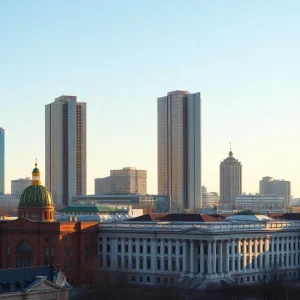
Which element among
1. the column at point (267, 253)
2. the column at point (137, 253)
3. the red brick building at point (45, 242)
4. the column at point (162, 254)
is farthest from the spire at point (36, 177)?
the column at point (267, 253)

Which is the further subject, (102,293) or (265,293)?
(265,293)

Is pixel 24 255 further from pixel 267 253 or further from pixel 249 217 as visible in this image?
pixel 249 217

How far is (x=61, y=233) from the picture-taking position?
124 meters

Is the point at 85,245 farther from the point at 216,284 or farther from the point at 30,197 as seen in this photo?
the point at 216,284

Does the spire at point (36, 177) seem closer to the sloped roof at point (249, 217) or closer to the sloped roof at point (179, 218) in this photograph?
the sloped roof at point (179, 218)

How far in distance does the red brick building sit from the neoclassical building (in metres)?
3.31

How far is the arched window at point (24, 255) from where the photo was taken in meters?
124

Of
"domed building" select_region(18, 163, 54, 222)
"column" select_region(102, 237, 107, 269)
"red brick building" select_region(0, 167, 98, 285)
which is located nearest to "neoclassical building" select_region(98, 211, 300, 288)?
"column" select_region(102, 237, 107, 269)

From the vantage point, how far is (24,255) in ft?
410

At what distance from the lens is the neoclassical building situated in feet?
395

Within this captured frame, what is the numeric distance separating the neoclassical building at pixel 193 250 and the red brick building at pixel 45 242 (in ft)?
10.9

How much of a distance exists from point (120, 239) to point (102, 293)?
29.2 m

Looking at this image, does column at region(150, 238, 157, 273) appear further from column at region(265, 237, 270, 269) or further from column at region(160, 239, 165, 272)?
column at region(265, 237, 270, 269)

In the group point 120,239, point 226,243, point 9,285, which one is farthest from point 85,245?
point 9,285
